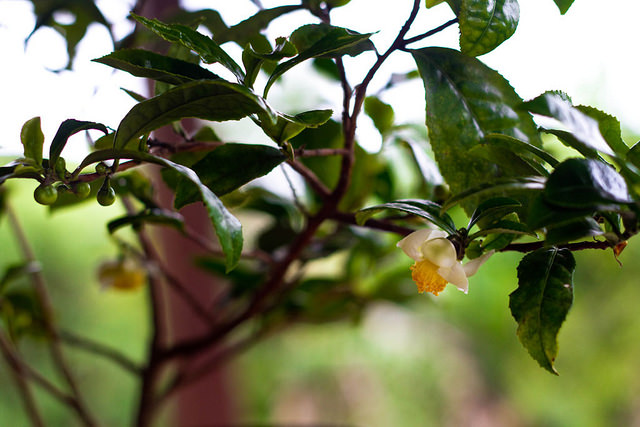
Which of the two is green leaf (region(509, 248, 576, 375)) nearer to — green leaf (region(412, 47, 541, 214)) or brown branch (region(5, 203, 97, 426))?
green leaf (region(412, 47, 541, 214))

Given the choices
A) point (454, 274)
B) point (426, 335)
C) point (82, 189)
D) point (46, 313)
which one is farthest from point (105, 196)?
point (426, 335)

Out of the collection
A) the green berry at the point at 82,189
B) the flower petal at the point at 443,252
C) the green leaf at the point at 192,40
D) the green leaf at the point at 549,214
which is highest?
the green leaf at the point at 192,40

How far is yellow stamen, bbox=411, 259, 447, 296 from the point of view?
0.35 metres

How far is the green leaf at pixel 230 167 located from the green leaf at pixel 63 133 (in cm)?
7

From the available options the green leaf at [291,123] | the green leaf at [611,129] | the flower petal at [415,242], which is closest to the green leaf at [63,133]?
the green leaf at [291,123]

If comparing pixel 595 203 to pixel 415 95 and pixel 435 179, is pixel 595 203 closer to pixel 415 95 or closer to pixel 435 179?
pixel 435 179

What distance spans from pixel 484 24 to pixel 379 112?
9.4 inches

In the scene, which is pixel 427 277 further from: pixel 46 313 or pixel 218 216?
pixel 46 313

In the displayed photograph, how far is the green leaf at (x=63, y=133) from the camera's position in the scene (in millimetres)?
303

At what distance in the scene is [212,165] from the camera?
1.15 ft

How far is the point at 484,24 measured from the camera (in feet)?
1.02

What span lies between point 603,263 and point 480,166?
3.16 feet

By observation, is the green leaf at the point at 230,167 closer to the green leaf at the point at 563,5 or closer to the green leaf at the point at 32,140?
the green leaf at the point at 32,140

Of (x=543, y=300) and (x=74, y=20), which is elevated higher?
(x=74, y=20)
